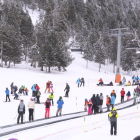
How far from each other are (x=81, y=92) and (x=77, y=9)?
248 feet

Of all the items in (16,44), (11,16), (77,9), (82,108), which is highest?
(77,9)

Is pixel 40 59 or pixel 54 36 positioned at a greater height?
pixel 54 36

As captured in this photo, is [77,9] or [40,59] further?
[77,9]

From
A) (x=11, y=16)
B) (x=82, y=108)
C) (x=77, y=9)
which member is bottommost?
(x=82, y=108)

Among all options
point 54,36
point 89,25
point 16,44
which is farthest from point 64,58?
point 89,25

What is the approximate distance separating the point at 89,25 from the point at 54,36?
43.2 meters

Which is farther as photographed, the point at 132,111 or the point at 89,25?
the point at 89,25

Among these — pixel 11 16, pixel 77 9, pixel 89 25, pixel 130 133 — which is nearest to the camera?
pixel 130 133

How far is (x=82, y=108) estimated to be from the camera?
1906cm

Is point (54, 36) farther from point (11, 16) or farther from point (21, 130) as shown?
point (21, 130)

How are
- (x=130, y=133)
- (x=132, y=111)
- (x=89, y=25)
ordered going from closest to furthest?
(x=130, y=133) → (x=132, y=111) → (x=89, y=25)

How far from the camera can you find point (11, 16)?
52.8 m

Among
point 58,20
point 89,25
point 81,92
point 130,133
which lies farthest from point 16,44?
point 89,25

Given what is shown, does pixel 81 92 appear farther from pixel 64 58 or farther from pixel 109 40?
pixel 109 40
